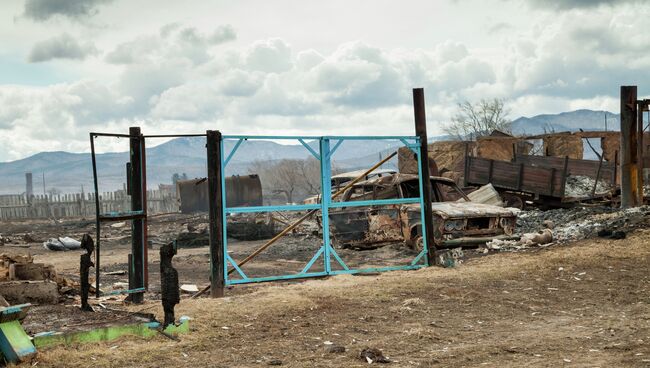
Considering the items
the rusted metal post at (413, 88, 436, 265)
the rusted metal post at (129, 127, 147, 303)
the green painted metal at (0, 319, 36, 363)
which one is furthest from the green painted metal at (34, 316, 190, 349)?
the rusted metal post at (413, 88, 436, 265)

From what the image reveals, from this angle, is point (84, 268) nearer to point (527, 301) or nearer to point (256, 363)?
point (256, 363)

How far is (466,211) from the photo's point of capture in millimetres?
13859

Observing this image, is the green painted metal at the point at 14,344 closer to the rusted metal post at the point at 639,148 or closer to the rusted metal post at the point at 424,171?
the rusted metal post at the point at 424,171

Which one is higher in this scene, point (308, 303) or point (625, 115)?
point (625, 115)

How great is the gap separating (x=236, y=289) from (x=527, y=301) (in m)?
4.22

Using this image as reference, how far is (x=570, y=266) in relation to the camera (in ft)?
37.7

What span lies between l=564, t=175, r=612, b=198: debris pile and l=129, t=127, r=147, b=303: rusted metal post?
16.6 meters

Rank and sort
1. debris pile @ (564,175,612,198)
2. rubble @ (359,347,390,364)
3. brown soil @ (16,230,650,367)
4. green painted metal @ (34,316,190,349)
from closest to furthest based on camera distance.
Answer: rubble @ (359,347,390,364), brown soil @ (16,230,650,367), green painted metal @ (34,316,190,349), debris pile @ (564,175,612,198)

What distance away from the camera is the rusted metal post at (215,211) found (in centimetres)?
968

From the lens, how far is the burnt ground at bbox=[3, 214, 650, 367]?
20.6 ft

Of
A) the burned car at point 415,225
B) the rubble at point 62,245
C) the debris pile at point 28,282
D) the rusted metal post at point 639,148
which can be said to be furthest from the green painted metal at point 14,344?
the rusted metal post at point 639,148

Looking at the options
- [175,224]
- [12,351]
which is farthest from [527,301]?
[175,224]

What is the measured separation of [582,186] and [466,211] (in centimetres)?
1126

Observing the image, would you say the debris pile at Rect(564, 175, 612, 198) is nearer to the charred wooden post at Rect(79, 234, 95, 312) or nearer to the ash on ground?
the ash on ground
